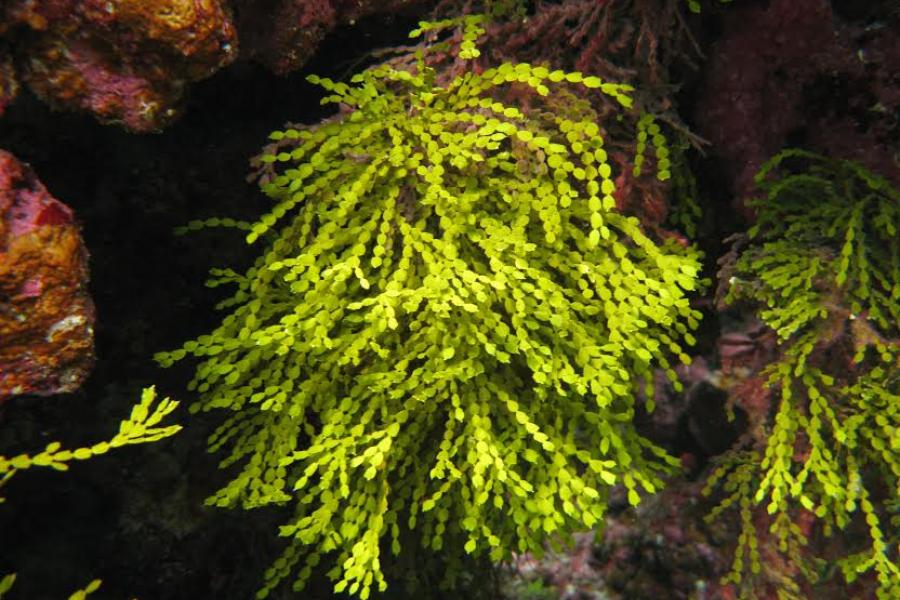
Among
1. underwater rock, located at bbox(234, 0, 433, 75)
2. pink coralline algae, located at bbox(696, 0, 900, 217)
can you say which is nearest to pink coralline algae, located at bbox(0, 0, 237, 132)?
underwater rock, located at bbox(234, 0, 433, 75)

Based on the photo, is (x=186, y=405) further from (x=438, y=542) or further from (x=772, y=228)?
(x=772, y=228)

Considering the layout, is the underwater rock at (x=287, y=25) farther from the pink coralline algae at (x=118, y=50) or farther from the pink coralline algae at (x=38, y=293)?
the pink coralline algae at (x=38, y=293)

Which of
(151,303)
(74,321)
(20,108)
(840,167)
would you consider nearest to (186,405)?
(151,303)

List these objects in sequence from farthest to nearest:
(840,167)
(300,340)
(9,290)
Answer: (840,167) < (300,340) < (9,290)

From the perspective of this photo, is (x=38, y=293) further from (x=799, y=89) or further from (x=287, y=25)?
(x=799, y=89)

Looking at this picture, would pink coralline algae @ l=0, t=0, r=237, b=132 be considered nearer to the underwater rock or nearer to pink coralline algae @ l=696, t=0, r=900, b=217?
the underwater rock

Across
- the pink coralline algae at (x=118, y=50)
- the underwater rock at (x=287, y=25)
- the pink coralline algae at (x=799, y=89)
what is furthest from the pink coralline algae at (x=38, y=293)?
the pink coralline algae at (x=799, y=89)

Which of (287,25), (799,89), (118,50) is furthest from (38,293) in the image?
(799,89)
